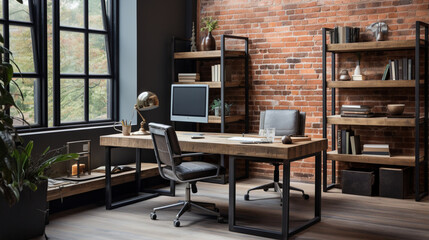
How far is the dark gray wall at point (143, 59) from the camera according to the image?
236 inches

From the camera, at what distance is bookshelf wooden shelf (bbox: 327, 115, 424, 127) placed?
17.8 ft

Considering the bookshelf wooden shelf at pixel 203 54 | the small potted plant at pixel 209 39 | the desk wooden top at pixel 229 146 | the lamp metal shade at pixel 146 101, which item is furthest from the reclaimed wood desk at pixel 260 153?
the small potted plant at pixel 209 39

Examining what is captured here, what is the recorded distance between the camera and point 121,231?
4.29m

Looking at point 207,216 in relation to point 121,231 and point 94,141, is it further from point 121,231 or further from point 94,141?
point 94,141

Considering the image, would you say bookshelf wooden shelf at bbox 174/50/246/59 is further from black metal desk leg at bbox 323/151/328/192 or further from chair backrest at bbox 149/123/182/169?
chair backrest at bbox 149/123/182/169

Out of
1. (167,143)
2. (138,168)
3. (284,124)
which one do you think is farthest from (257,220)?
(138,168)

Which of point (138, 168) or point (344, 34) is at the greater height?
point (344, 34)

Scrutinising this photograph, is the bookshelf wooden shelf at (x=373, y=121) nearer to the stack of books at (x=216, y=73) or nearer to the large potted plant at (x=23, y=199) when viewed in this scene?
the stack of books at (x=216, y=73)

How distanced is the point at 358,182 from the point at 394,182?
0.39 meters

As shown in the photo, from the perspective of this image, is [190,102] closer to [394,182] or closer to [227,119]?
[227,119]

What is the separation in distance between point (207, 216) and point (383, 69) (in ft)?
8.98

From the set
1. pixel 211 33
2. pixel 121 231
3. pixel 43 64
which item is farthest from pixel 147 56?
pixel 121 231

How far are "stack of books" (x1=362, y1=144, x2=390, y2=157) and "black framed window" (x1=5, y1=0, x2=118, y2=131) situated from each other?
2944 millimetres

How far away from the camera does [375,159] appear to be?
562 centimetres
